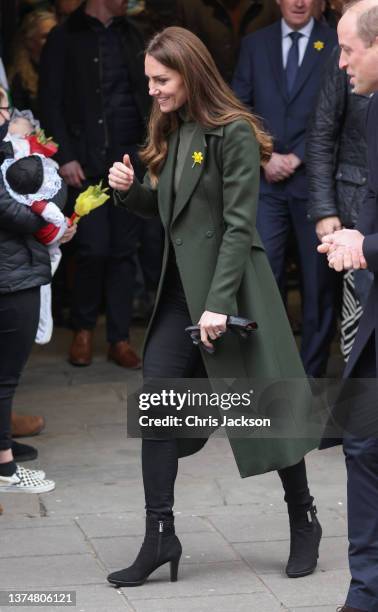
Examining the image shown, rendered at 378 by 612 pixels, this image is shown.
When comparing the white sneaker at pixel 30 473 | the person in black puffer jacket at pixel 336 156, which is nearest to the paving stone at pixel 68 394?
the white sneaker at pixel 30 473

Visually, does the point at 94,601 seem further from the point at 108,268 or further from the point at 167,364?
the point at 108,268

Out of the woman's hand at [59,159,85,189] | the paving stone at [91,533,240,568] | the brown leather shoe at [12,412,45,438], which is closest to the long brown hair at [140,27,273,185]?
the paving stone at [91,533,240,568]

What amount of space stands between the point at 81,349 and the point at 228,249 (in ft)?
12.2

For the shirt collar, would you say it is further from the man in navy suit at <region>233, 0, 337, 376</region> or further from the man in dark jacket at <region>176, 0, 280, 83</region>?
the man in dark jacket at <region>176, 0, 280, 83</region>

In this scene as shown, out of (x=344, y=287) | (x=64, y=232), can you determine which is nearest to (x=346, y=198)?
(x=344, y=287)

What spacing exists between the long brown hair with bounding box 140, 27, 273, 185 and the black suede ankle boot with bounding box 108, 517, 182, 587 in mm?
1278

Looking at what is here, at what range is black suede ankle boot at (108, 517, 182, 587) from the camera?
16.1 feet

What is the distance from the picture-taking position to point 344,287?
7.14 m

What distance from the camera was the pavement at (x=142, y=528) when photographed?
482 centimetres

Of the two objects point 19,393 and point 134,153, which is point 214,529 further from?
point 134,153

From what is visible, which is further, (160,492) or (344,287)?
(344,287)

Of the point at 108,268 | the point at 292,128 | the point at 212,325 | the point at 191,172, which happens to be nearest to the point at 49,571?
the point at 212,325

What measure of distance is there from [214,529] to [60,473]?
1047 mm

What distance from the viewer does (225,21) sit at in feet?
27.3
